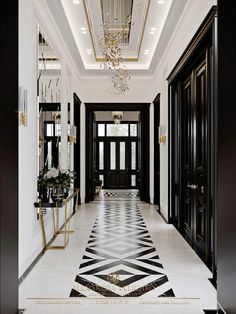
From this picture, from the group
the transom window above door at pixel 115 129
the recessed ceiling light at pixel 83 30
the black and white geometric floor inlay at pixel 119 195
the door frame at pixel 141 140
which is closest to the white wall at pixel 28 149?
the recessed ceiling light at pixel 83 30

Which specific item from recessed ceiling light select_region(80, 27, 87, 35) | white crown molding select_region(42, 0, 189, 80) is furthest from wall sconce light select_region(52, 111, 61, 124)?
recessed ceiling light select_region(80, 27, 87, 35)

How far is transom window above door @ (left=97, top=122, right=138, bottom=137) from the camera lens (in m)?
19.5

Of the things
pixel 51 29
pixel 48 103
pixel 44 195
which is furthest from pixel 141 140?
pixel 44 195

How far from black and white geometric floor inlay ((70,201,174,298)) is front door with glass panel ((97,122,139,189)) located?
10469mm

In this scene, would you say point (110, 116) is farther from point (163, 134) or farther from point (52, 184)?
point (52, 184)

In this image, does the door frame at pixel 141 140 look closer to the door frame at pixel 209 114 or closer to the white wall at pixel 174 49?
the white wall at pixel 174 49

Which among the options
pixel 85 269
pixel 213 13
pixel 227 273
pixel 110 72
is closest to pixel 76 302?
pixel 85 269

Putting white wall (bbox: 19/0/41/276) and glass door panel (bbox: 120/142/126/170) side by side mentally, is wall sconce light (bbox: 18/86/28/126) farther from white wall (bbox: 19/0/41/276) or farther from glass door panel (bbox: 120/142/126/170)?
glass door panel (bbox: 120/142/126/170)

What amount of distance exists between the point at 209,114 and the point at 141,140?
26.6 ft

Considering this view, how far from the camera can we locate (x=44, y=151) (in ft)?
21.1

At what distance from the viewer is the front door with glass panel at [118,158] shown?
63.5ft

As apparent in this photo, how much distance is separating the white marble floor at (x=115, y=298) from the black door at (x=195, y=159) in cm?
37

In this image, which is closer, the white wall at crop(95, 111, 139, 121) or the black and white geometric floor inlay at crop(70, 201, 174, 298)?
the black and white geometric floor inlay at crop(70, 201, 174, 298)

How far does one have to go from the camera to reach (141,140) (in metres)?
13.1
